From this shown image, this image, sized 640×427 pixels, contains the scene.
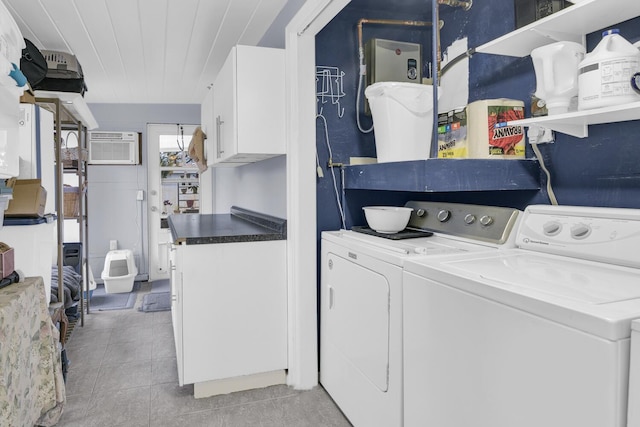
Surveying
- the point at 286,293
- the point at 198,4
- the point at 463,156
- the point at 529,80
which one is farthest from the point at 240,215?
the point at 529,80

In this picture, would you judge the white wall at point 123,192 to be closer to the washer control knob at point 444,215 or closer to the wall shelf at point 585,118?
the washer control knob at point 444,215

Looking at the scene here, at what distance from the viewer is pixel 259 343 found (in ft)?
7.98

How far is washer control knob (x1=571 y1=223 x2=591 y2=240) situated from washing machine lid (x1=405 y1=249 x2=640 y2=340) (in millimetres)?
76

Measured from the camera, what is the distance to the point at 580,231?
141cm

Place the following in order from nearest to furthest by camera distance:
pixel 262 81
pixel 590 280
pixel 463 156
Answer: pixel 590 280 < pixel 463 156 < pixel 262 81

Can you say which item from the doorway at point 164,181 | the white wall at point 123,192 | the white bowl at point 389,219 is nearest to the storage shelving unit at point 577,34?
the white bowl at point 389,219

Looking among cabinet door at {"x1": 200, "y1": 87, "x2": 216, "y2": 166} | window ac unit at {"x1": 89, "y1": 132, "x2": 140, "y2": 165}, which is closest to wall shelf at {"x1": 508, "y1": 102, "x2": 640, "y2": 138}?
cabinet door at {"x1": 200, "y1": 87, "x2": 216, "y2": 166}

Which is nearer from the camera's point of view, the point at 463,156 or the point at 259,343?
the point at 463,156

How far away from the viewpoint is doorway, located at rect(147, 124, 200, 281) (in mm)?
5316

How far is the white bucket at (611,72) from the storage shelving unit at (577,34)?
3 cm

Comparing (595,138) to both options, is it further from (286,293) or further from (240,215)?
(240,215)

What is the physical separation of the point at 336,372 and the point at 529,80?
157 centimetres

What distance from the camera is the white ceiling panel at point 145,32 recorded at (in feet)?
8.45

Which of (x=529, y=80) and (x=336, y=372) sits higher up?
(x=529, y=80)
